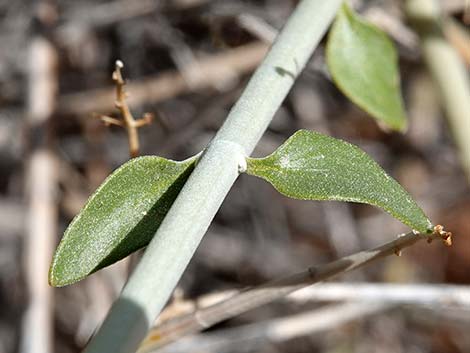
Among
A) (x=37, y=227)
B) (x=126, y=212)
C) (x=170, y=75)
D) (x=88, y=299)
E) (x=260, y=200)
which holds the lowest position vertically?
(x=88, y=299)

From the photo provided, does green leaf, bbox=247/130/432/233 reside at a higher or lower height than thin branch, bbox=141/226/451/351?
higher

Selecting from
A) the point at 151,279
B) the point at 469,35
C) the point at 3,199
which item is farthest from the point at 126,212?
the point at 3,199

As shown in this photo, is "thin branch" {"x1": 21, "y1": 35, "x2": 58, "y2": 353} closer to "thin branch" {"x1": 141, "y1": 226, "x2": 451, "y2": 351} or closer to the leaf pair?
"thin branch" {"x1": 141, "y1": 226, "x2": 451, "y2": 351}

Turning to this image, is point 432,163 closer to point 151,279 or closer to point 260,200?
point 260,200

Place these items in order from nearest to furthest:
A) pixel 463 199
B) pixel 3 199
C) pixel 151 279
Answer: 1. pixel 151 279
2. pixel 3 199
3. pixel 463 199

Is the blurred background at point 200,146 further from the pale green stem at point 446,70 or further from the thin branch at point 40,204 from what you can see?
the pale green stem at point 446,70

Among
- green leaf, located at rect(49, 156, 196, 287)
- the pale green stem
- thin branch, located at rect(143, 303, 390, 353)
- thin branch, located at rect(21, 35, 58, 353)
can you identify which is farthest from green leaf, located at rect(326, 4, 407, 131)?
thin branch, located at rect(21, 35, 58, 353)
